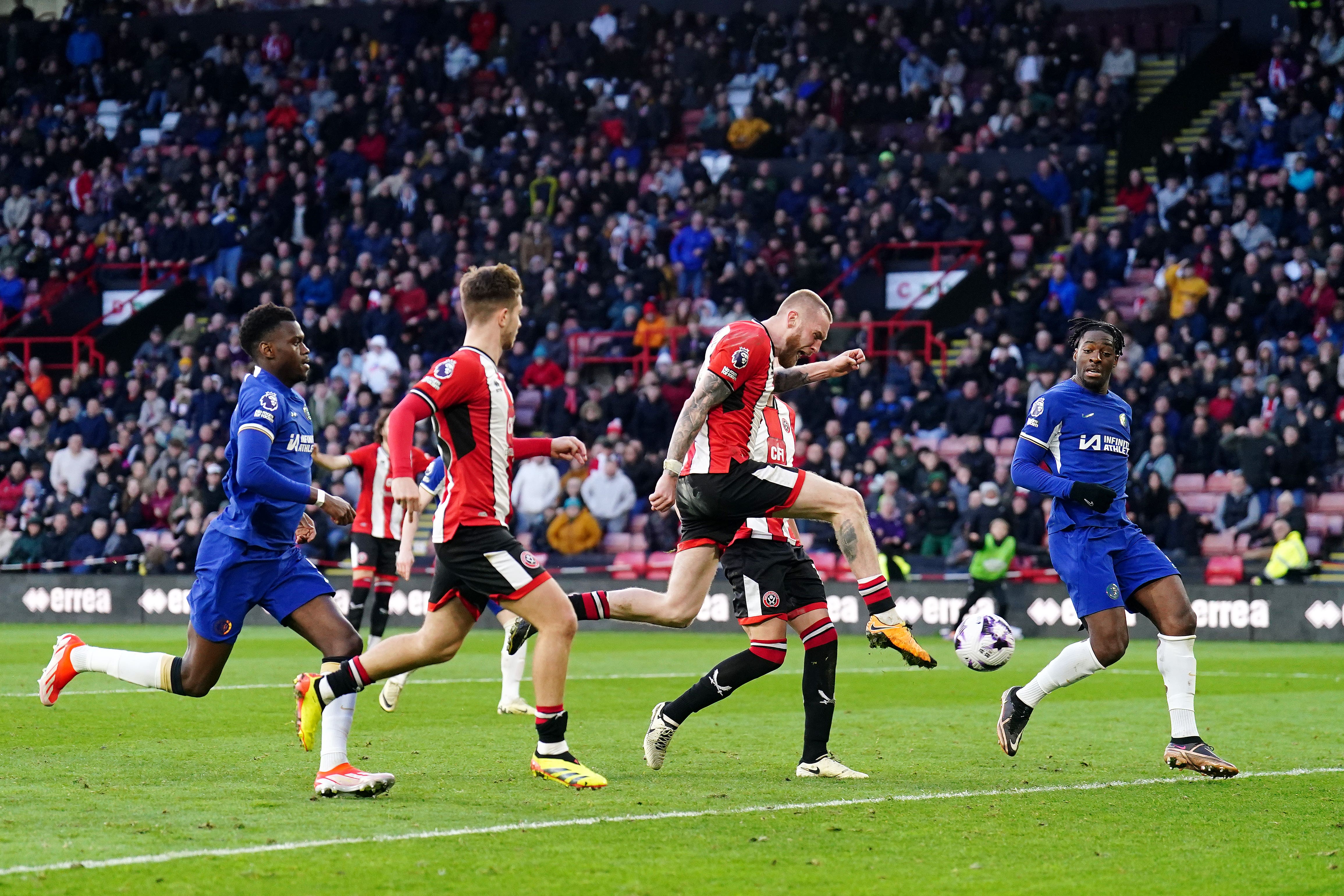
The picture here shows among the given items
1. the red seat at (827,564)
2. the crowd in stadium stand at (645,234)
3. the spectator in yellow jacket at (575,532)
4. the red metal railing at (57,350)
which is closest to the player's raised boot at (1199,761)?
the crowd in stadium stand at (645,234)

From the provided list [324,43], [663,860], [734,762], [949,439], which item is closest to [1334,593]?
[949,439]

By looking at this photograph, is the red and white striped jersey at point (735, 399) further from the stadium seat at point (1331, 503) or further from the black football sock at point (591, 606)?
the stadium seat at point (1331, 503)

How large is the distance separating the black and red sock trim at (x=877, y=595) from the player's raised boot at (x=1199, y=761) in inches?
62.4

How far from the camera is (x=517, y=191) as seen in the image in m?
31.1

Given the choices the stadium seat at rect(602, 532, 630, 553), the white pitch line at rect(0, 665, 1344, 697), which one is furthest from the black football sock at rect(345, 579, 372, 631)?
the stadium seat at rect(602, 532, 630, 553)

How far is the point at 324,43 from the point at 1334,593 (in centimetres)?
2367

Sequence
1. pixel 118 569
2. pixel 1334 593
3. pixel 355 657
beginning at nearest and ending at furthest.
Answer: pixel 355 657, pixel 1334 593, pixel 118 569

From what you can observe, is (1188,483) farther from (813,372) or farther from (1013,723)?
(813,372)

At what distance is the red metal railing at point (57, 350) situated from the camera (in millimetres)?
31531

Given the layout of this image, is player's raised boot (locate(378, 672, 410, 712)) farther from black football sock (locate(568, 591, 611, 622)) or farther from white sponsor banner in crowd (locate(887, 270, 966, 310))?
white sponsor banner in crowd (locate(887, 270, 966, 310))

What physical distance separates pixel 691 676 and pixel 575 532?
8995mm

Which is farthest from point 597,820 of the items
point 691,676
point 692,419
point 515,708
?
point 691,676

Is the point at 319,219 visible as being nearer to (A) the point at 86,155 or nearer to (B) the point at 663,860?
(A) the point at 86,155

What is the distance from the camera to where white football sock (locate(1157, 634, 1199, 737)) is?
8.95m
